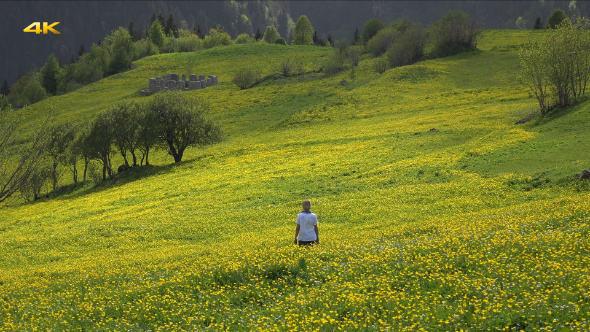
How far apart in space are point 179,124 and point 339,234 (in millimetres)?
44015

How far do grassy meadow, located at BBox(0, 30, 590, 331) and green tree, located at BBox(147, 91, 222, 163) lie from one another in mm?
2579

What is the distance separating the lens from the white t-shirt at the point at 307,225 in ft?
59.9

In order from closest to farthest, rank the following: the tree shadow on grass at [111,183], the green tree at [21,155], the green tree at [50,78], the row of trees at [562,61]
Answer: the green tree at [21,155]
the row of trees at [562,61]
the tree shadow on grass at [111,183]
the green tree at [50,78]

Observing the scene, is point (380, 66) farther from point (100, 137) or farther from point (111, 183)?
point (111, 183)

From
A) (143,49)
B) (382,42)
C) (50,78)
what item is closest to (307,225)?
(382,42)

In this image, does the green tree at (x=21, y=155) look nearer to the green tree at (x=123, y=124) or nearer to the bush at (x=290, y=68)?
the green tree at (x=123, y=124)

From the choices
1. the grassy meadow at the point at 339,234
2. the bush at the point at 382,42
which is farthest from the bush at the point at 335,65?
the grassy meadow at the point at 339,234

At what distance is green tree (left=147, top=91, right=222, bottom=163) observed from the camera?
63.7 m

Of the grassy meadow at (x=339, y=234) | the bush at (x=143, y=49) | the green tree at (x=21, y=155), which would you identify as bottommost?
the grassy meadow at (x=339, y=234)

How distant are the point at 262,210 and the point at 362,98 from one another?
54.3m

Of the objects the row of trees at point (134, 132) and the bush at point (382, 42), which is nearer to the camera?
the row of trees at point (134, 132)

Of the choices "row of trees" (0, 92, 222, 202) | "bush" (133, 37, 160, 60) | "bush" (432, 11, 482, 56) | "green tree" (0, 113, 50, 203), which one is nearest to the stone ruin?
"bush" (432, 11, 482, 56)

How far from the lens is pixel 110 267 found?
21.2 metres

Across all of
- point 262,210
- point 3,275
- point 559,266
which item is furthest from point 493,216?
point 3,275
